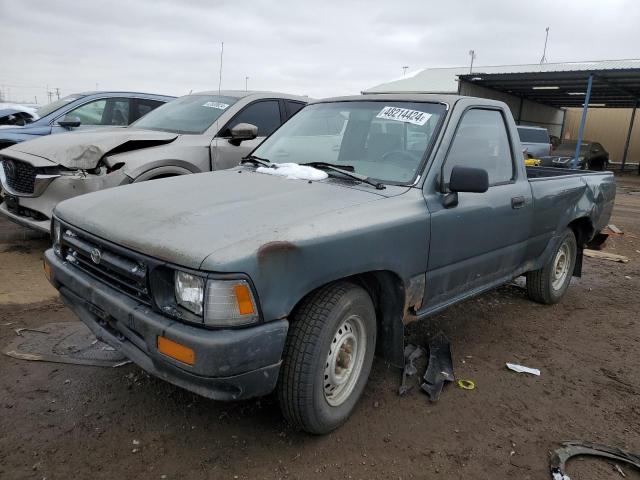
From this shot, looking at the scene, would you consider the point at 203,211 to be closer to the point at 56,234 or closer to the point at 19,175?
the point at 56,234

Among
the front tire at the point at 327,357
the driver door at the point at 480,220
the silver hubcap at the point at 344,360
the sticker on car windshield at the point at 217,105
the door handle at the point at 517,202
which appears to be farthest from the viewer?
the sticker on car windshield at the point at 217,105

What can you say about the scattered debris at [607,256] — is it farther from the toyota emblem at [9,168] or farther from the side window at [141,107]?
the toyota emblem at [9,168]

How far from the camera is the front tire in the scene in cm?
A: 233

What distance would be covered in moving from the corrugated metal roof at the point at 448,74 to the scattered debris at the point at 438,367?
80.8 feet

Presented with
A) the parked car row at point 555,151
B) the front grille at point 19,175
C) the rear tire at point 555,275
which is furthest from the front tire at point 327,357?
the parked car row at point 555,151

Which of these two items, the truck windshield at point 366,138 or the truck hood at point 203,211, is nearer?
the truck hood at point 203,211

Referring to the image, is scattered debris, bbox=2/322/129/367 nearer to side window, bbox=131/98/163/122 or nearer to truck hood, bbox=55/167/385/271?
truck hood, bbox=55/167/385/271

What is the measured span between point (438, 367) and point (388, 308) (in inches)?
30.8

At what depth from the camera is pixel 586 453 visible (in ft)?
8.66

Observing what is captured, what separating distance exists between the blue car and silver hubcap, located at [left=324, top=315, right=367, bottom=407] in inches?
232

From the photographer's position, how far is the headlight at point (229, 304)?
205 centimetres

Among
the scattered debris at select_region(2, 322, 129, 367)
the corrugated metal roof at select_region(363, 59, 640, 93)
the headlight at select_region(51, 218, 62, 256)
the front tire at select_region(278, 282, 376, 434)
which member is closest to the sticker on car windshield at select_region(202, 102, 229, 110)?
the scattered debris at select_region(2, 322, 129, 367)

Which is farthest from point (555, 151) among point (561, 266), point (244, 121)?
point (244, 121)

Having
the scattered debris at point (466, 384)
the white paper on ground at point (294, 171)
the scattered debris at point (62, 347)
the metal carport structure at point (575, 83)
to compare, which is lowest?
the scattered debris at point (62, 347)
